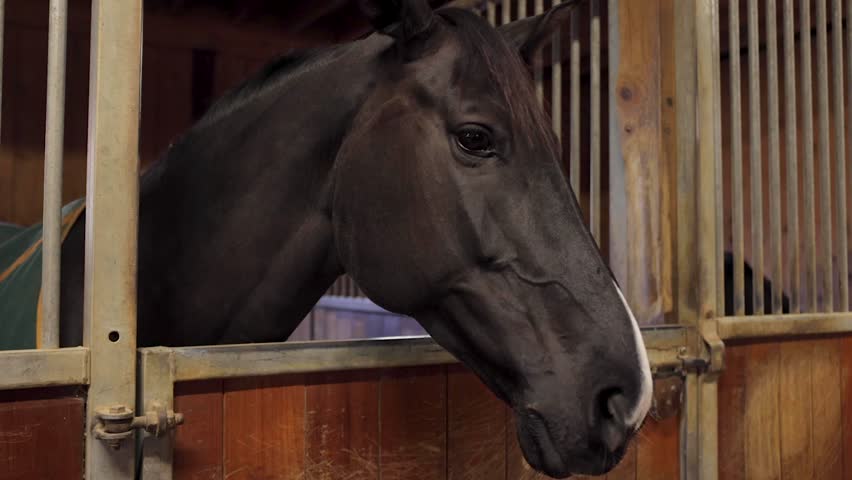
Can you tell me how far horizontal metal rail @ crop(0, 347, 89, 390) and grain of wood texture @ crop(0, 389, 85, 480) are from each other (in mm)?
21

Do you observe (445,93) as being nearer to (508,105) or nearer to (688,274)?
(508,105)

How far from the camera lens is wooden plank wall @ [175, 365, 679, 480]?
86 cm

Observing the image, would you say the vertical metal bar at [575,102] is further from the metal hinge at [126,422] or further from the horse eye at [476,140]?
the metal hinge at [126,422]

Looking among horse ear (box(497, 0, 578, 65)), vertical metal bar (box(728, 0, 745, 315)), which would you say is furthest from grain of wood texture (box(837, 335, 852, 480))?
horse ear (box(497, 0, 578, 65))

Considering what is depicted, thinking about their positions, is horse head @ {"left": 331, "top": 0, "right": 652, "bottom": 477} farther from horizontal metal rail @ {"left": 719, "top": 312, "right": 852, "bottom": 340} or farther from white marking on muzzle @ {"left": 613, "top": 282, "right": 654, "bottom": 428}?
horizontal metal rail @ {"left": 719, "top": 312, "right": 852, "bottom": 340}

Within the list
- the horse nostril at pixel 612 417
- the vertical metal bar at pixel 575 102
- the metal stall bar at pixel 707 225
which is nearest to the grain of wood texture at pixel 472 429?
the horse nostril at pixel 612 417

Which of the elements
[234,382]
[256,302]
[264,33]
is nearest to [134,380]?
[234,382]

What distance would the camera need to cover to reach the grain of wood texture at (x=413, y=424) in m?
1.00

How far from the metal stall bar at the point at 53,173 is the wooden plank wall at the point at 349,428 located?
7.2 inches

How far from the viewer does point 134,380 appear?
0.80 meters

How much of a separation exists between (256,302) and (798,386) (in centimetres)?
120

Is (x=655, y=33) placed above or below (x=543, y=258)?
above

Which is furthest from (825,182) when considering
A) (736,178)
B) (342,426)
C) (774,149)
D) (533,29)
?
(342,426)

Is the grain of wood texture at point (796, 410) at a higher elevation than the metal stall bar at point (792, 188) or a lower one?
lower
